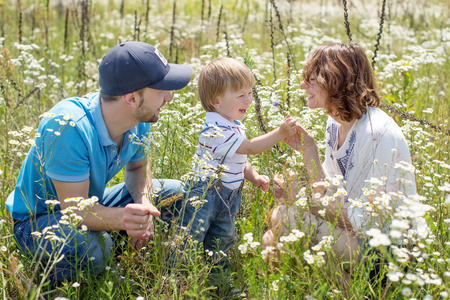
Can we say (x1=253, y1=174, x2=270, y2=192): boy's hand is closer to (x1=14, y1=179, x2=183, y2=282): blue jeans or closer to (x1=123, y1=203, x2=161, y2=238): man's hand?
(x1=14, y1=179, x2=183, y2=282): blue jeans

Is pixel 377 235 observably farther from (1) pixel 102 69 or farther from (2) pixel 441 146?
(2) pixel 441 146

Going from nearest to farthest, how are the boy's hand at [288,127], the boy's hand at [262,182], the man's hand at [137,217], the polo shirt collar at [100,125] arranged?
the man's hand at [137,217]
the polo shirt collar at [100,125]
the boy's hand at [288,127]
the boy's hand at [262,182]

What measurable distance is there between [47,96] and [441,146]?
394 cm

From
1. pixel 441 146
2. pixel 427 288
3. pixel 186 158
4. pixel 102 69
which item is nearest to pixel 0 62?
pixel 102 69

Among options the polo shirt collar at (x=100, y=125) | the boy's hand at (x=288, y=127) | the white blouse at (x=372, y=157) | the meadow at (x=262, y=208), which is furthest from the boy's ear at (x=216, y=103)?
the white blouse at (x=372, y=157)

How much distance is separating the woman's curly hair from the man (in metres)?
0.85

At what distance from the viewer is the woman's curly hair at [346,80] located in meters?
Answer: 2.80

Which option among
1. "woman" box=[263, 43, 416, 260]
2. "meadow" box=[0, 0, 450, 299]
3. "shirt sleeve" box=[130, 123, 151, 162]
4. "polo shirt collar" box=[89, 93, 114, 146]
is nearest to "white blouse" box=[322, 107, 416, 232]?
"woman" box=[263, 43, 416, 260]

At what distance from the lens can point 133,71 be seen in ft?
8.79

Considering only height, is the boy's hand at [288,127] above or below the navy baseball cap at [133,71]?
below

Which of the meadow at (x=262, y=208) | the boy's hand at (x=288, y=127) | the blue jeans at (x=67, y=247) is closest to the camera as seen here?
the meadow at (x=262, y=208)

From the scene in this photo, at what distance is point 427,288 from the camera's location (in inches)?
91.5

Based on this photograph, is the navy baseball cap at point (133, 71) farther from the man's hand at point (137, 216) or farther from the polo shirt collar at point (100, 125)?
the man's hand at point (137, 216)

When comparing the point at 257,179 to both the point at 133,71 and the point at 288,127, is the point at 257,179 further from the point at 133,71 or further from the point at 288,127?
the point at 133,71
